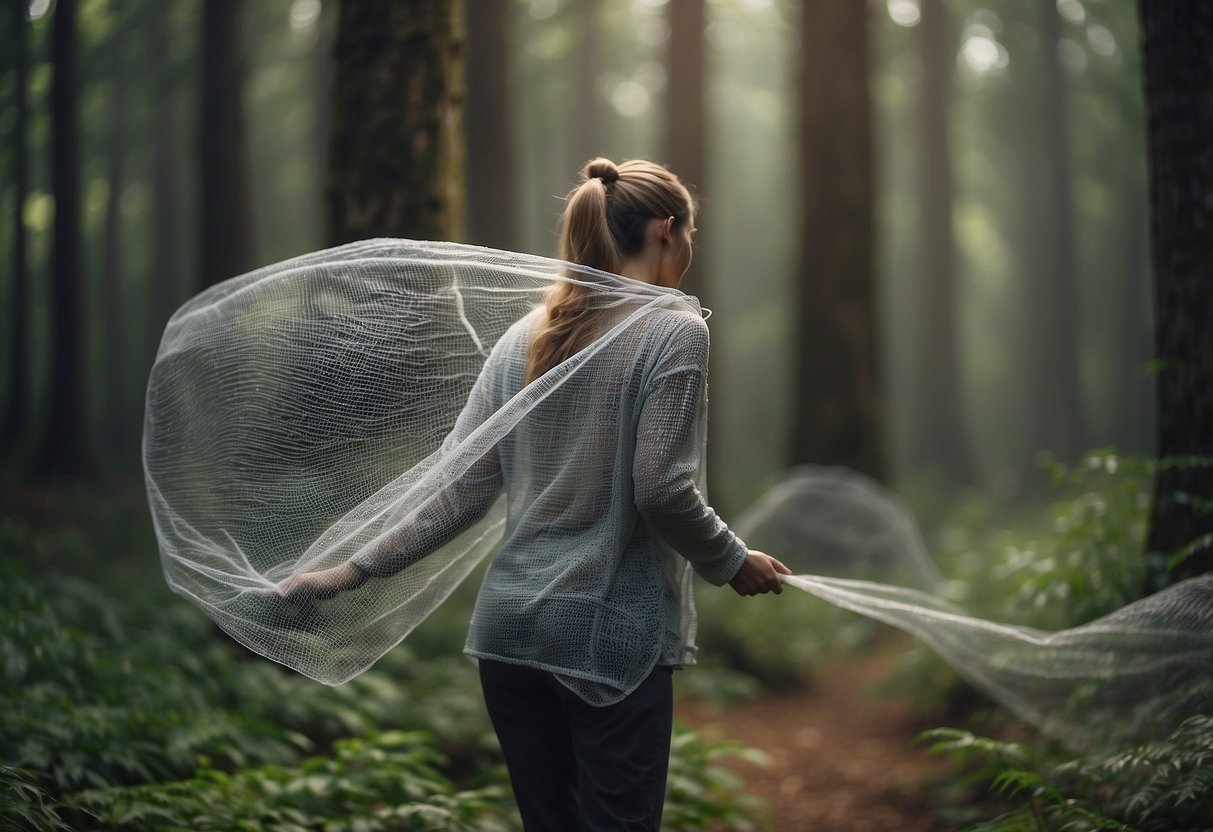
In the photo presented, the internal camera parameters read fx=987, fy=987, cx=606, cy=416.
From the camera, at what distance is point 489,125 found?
1254 centimetres

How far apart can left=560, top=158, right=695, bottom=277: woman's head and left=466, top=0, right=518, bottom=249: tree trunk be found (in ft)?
31.8

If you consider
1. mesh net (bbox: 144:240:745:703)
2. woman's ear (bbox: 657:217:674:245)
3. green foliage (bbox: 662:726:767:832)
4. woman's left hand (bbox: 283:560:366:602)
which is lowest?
green foliage (bbox: 662:726:767:832)

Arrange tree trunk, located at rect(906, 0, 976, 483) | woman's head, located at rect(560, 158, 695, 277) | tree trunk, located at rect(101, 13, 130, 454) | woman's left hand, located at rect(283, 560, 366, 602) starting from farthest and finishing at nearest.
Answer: tree trunk, located at rect(906, 0, 976, 483) → tree trunk, located at rect(101, 13, 130, 454) → woman's left hand, located at rect(283, 560, 366, 602) → woman's head, located at rect(560, 158, 695, 277)

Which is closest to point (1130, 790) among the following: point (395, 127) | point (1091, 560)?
point (1091, 560)

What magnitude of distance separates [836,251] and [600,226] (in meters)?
8.92

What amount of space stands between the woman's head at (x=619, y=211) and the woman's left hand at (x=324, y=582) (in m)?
1.10

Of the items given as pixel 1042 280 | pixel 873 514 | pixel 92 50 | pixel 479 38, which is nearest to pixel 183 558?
pixel 873 514

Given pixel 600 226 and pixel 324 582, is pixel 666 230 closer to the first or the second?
pixel 600 226

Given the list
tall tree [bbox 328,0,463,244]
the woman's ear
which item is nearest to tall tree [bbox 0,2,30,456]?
tall tree [bbox 328,0,463,244]

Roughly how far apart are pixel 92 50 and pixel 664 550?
1293 cm

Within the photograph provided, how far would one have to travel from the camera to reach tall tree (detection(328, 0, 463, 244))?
5180 millimetres

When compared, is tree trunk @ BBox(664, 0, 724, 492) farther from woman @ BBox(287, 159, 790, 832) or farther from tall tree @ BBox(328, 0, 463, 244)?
woman @ BBox(287, 159, 790, 832)

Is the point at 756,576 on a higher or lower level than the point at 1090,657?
higher

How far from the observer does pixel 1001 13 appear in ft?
79.9
